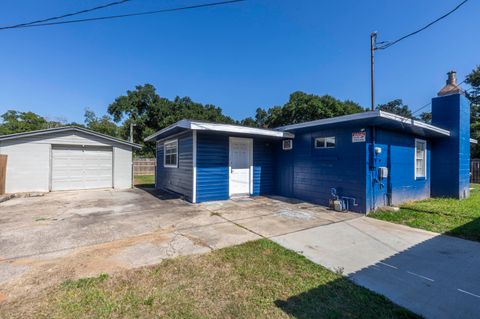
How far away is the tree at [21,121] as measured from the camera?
3020 cm

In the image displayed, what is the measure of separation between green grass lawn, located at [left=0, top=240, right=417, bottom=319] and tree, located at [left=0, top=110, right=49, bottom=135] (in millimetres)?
38558

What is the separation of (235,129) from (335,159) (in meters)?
3.18

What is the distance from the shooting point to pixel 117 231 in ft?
14.4

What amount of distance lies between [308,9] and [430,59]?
5154mm

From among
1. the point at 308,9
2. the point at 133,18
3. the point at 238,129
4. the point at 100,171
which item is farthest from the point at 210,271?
the point at 100,171

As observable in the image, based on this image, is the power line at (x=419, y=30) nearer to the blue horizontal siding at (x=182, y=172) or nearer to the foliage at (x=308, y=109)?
the blue horizontal siding at (x=182, y=172)

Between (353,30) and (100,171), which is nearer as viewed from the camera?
(353,30)

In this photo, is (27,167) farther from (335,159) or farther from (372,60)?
(372,60)

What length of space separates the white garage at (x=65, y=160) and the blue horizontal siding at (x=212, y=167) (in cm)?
639

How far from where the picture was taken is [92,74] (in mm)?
14117

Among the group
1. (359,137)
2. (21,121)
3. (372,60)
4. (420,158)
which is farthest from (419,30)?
(21,121)

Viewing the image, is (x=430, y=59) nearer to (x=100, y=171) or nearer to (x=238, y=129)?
(x=238, y=129)

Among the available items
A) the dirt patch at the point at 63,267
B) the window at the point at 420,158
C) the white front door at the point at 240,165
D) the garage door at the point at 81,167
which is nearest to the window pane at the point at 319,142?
the white front door at the point at 240,165

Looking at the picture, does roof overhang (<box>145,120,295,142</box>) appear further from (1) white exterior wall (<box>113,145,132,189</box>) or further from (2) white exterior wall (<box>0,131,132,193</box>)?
(2) white exterior wall (<box>0,131,132,193</box>)
